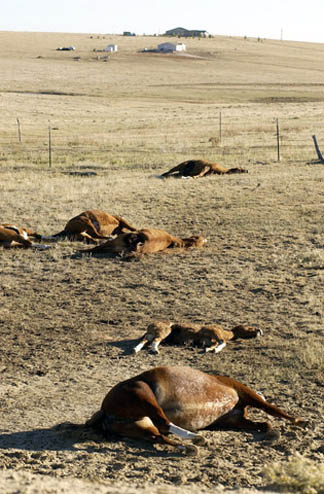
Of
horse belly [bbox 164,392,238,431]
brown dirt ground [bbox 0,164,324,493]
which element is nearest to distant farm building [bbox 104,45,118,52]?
brown dirt ground [bbox 0,164,324,493]

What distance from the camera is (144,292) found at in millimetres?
10492

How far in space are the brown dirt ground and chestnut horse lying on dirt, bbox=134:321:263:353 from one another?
0.40 ft

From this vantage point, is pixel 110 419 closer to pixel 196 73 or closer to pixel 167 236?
pixel 167 236

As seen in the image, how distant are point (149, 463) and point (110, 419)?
48 centimetres

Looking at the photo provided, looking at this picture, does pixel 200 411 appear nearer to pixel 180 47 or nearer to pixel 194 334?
pixel 194 334

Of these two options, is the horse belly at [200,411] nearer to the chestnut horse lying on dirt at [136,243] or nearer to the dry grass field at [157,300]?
the dry grass field at [157,300]

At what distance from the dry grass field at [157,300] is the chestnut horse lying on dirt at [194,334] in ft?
0.38

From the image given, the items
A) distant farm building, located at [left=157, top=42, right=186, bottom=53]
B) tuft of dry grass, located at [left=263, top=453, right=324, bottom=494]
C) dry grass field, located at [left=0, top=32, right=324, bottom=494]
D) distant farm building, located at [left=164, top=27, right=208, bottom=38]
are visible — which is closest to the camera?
tuft of dry grass, located at [left=263, top=453, right=324, bottom=494]

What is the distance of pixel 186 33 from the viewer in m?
157

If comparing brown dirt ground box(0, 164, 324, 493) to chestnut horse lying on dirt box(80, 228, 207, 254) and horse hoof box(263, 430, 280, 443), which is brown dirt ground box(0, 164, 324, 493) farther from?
chestnut horse lying on dirt box(80, 228, 207, 254)

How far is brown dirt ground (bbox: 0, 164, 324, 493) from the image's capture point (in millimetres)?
5648

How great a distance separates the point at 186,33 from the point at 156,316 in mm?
154497

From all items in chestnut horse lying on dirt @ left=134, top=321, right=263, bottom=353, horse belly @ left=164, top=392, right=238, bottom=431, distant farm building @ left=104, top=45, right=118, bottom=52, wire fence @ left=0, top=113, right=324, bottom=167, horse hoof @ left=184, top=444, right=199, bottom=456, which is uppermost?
distant farm building @ left=104, top=45, right=118, bottom=52

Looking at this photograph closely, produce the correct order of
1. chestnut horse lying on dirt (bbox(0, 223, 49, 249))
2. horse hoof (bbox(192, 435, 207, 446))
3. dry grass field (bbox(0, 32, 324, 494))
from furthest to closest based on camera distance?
chestnut horse lying on dirt (bbox(0, 223, 49, 249)) < horse hoof (bbox(192, 435, 207, 446)) < dry grass field (bbox(0, 32, 324, 494))
